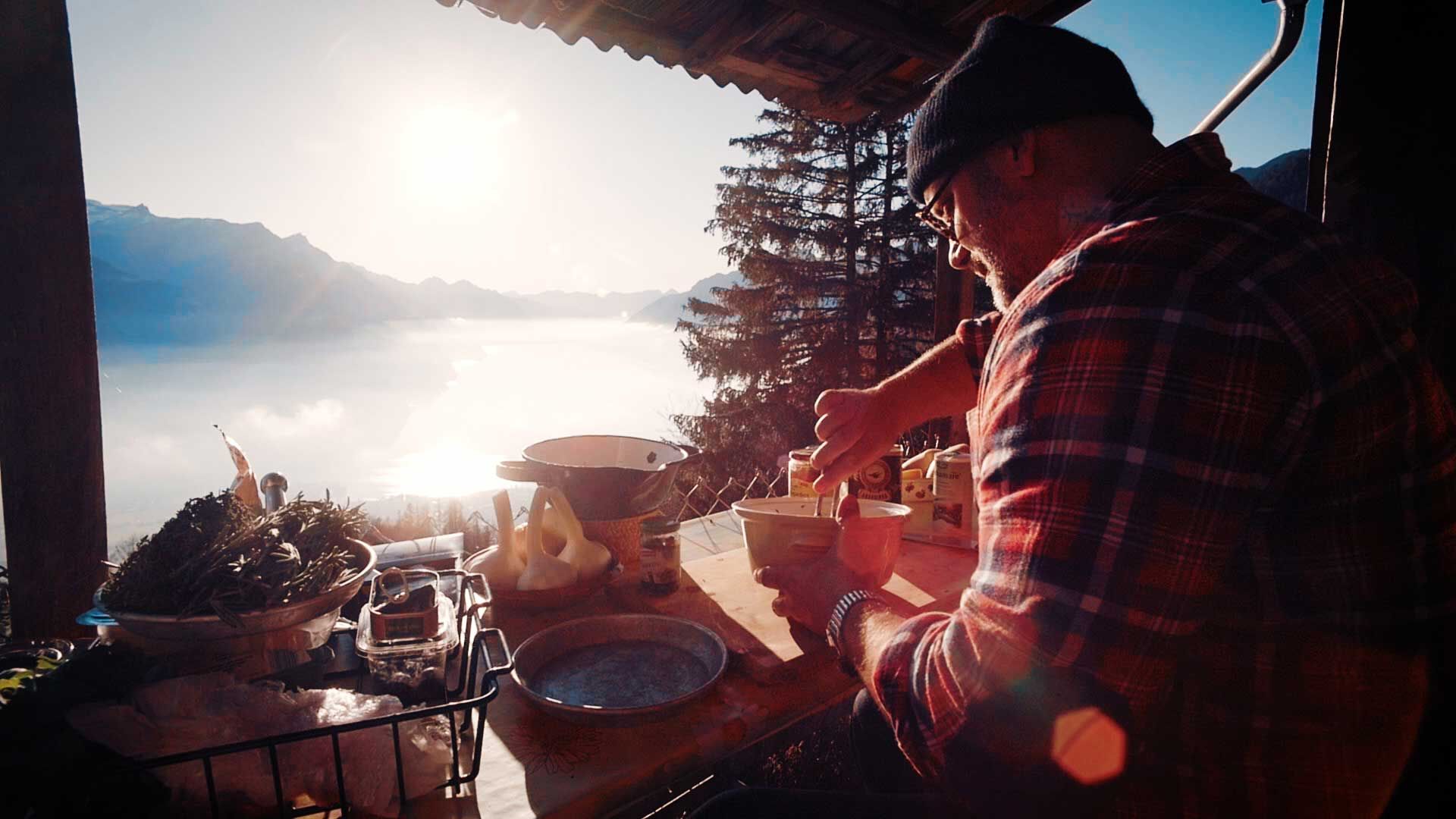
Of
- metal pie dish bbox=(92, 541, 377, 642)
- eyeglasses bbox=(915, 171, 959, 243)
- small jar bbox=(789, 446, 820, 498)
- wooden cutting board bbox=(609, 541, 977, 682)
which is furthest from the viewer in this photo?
small jar bbox=(789, 446, 820, 498)

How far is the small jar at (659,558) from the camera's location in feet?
6.88

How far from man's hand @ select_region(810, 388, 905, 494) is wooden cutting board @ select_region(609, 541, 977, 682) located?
0.43 meters

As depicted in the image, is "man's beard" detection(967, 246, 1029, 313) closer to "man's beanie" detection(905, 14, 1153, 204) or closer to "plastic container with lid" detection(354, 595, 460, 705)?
"man's beanie" detection(905, 14, 1153, 204)

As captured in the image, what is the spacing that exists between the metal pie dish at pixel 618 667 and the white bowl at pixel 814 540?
1.02 feet

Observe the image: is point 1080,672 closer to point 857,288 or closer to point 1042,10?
point 1042,10

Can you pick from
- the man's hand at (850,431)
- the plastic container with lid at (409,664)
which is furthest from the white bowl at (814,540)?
the plastic container with lid at (409,664)

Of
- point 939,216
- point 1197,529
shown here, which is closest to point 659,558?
point 939,216

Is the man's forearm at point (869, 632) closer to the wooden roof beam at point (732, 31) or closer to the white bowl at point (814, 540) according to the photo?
the white bowl at point (814, 540)

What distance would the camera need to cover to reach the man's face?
144 cm

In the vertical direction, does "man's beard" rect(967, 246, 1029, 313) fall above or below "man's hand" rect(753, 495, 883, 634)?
above

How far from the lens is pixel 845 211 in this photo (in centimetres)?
1909

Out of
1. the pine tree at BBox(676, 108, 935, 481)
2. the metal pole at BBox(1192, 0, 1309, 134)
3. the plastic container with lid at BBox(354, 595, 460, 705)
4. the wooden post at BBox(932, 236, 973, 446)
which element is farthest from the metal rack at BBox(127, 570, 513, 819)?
the pine tree at BBox(676, 108, 935, 481)

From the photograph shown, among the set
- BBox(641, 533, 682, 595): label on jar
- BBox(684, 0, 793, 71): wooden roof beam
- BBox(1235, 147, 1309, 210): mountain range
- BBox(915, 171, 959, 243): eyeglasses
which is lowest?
BBox(641, 533, 682, 595): label on jar

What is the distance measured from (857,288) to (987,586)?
18.7 metres
